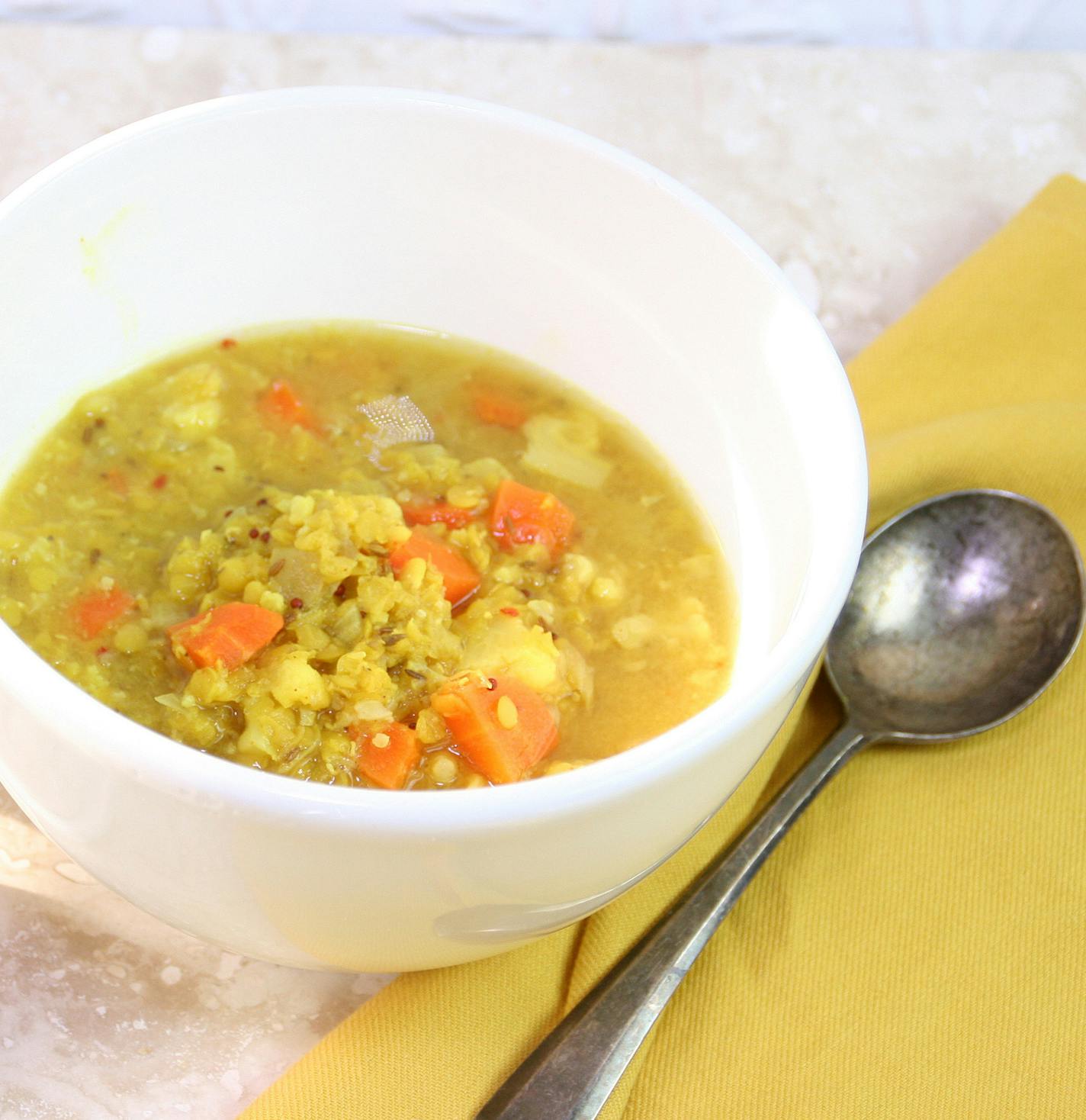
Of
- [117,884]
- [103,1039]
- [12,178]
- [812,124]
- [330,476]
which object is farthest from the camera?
[812,124]

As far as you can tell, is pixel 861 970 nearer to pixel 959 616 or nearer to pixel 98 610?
Answer: pixel 959 616

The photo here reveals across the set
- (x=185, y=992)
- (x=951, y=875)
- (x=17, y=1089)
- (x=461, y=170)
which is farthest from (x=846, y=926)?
(x=461, y=170)

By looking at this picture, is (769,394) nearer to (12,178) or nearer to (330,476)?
(330,476)

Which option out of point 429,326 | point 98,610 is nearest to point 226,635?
point 98,610

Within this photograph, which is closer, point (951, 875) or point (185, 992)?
point (185, 992)

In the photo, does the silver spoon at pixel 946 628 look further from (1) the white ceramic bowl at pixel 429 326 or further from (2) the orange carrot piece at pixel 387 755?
(2) the orange carrot piece at pixel 387 755

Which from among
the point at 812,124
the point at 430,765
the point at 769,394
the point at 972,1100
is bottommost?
the point at 972,1100

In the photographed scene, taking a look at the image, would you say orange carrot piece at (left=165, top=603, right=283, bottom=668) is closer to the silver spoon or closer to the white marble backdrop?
the silver spoon
